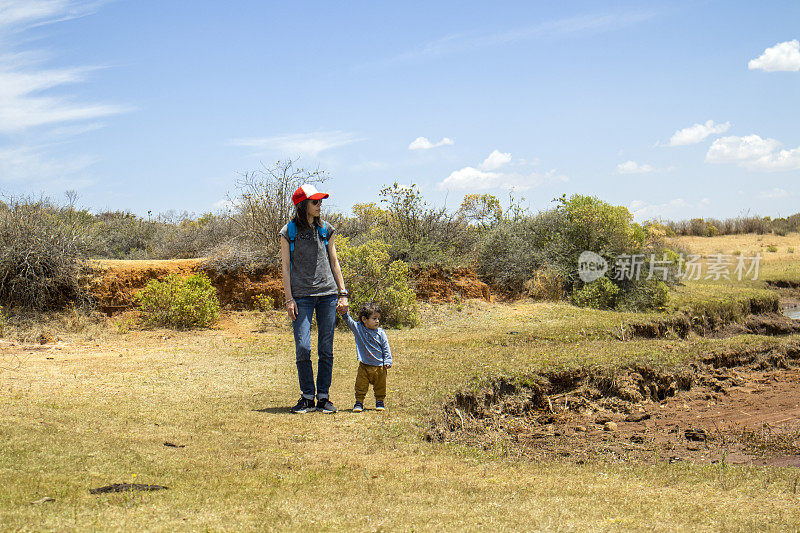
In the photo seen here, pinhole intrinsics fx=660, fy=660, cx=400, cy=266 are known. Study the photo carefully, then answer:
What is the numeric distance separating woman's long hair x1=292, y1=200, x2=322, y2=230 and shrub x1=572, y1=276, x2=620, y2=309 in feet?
43.8

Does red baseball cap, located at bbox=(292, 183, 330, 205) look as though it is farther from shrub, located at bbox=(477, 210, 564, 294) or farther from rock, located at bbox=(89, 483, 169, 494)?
shrub, located at bbox=(477, 210, 564, 294)

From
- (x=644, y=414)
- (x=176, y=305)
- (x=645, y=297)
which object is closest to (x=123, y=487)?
(x=644, y=414)

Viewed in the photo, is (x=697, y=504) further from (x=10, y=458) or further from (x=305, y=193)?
(x=10, y=458)

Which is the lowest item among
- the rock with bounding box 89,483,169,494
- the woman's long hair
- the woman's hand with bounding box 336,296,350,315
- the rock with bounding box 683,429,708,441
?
the rock with bounding box 683,429,708,441

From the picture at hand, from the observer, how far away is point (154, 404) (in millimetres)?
6875

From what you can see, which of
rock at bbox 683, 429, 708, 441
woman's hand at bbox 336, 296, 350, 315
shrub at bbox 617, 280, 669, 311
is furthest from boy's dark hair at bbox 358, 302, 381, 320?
shrub at bbox 617, 280, 669, 311

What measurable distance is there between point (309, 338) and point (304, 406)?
774 mm

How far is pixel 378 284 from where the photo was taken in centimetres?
1460

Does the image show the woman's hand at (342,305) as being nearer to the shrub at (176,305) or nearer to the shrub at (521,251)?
the shrub at (176,305)

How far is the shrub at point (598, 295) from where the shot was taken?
18.4m

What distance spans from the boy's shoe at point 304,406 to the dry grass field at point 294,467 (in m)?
0.18

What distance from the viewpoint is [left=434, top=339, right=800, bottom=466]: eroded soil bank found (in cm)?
648

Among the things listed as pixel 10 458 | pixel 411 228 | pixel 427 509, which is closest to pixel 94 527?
pixel 10 458

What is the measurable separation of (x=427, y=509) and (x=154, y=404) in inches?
156
